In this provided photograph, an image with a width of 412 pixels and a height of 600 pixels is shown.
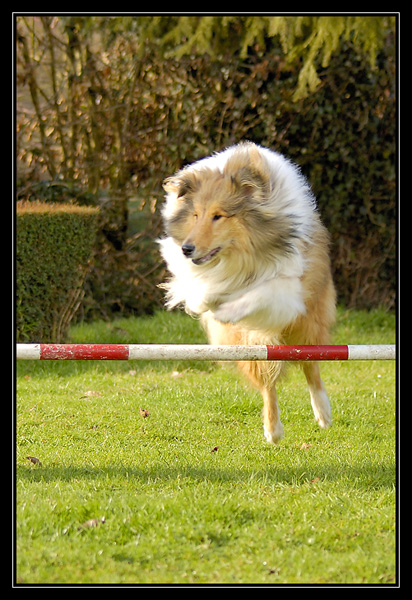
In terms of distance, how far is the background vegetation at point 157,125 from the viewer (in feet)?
30.9

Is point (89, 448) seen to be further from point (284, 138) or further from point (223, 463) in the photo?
point (284, 138)

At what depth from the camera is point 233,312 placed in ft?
15.1

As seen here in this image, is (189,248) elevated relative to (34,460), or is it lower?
elevated

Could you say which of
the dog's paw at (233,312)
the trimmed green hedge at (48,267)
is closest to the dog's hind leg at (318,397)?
the dog's paw at (233,312)

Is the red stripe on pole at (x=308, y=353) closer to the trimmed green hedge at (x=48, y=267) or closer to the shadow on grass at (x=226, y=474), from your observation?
the shadow on grass at (x=226, y=474)

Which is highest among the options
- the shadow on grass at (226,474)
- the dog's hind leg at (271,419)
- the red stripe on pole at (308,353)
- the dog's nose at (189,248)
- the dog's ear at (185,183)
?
the dog's ear at (185,183)

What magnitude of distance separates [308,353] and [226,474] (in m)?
0.94

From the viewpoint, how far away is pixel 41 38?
9578mm

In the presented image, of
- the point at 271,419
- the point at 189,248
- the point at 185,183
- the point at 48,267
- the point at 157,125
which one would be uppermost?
the point at 157,125

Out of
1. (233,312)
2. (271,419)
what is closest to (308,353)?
(233,312)

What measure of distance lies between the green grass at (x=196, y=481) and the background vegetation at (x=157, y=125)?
279 cm

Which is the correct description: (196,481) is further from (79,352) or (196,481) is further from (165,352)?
(79,352)

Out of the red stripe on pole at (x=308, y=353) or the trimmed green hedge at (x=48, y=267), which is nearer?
the red stripe on pole at (x=308, y=353)

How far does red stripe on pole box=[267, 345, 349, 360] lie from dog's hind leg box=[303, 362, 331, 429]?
151 centimetres
